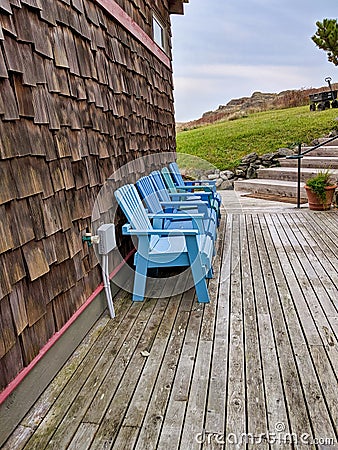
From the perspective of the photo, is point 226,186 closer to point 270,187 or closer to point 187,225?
point 270,187

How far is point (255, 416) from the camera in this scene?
1.66 meters

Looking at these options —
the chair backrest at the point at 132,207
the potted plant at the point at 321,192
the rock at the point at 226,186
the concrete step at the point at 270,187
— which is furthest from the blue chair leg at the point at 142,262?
the rock at the point at 226,186

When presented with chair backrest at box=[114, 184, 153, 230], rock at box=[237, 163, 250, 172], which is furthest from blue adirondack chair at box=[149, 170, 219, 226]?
rock at box=[237, 163, 250, 172]

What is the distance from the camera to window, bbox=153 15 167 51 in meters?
4.83

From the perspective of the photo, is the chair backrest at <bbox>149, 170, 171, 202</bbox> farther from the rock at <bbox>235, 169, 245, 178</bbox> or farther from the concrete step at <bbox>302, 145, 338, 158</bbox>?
the concrete step at <bbox>302, 145, 338, 158</bbox>

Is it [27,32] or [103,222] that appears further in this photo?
[103,222]

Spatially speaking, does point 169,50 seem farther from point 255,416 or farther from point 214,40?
point 214,40

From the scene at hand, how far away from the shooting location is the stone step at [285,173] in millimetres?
7343

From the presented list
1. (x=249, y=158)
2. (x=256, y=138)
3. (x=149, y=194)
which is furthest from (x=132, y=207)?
(x=256, y=138)

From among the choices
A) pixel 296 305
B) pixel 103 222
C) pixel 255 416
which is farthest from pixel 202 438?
pixel 103 222

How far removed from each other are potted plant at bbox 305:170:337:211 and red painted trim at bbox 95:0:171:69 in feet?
9.16

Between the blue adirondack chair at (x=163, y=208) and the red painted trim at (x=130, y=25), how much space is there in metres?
1.40

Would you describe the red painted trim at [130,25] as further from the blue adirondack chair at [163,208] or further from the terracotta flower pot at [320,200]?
the terracotta flower pot at [320,200]

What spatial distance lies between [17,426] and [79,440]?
0.30m
